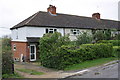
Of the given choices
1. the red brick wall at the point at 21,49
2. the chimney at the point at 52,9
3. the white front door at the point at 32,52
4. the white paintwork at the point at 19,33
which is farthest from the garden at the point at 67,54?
the chimney at the point at 52,9

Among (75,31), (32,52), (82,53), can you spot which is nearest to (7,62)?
(82,53)

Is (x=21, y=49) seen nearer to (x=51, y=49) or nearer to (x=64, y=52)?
(x=51, y=49)

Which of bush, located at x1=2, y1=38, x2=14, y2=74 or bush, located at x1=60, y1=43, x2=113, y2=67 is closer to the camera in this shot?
bush, located at x1=2, y1=38, x2=14, y2=74

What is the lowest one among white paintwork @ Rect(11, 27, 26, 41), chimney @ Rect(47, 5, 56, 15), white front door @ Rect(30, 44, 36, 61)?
white front door @ Rect(30, 44, 36, 61)

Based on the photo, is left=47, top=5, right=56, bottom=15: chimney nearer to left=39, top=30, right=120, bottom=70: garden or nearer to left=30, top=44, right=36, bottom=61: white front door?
left=30, top=44, right=36, bottom=61: white front door

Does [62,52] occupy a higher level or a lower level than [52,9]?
lower

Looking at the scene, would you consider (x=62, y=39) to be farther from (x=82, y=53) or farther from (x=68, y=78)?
(x=68, y=78)

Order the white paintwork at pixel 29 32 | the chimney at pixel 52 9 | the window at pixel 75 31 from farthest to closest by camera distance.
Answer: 1. the chimney at pixel 52 9
2. the window at pixel 75 31
3. the white paintwork at pixel 29 32

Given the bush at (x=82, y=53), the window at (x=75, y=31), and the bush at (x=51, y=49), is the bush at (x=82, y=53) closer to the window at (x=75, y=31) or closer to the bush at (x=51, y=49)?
the bush at (x=51, y=49)

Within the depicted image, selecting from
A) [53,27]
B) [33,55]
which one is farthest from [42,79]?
[53,27]

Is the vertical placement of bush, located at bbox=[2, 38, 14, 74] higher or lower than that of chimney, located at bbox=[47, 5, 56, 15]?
lower

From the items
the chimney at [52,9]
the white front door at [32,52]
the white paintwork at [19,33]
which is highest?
the chimney at [52,9]

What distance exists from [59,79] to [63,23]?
53.6 ft

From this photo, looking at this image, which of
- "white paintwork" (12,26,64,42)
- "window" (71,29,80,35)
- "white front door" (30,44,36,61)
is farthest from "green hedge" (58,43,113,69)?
"window" (71,29,80,35)
